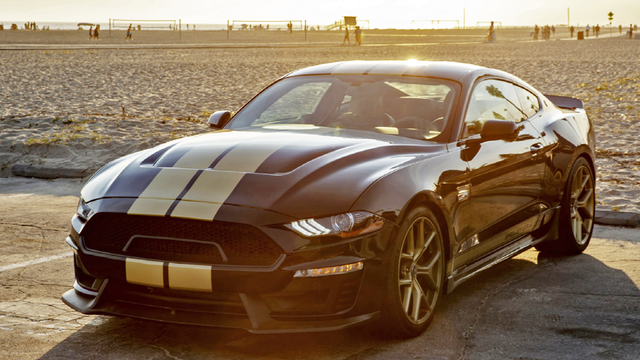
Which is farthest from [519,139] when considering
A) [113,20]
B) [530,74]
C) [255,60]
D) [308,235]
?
[113,20]

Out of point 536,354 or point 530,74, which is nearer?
point 536,354

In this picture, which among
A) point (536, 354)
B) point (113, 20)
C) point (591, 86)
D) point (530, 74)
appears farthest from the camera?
point (113, 20)

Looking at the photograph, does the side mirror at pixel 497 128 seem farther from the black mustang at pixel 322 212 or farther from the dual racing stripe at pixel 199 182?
the dual racing stripe at pixel 199 182

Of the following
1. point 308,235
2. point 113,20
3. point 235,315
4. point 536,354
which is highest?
point 113,20

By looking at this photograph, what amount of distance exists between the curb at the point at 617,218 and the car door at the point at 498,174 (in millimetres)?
2060

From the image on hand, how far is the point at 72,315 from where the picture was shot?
4805 mm

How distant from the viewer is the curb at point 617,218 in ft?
25.0

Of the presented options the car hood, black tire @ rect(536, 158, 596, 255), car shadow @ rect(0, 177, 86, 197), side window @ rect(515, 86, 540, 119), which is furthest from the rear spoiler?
car shadow @ rect(0, 177, 86, 197)

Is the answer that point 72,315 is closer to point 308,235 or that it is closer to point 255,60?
point 308,235

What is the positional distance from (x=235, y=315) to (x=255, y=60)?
30.9m

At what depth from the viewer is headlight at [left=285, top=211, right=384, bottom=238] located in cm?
390

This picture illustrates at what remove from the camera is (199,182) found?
4.15 meters

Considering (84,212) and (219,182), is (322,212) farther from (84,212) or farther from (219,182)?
(84,212)

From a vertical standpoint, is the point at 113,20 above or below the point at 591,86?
above
